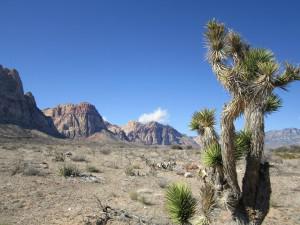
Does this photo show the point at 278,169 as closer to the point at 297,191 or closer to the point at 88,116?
the point at 297,191

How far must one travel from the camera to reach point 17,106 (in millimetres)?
102750

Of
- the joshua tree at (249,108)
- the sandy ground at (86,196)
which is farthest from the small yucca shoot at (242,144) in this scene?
the sandy ground at (86,196)

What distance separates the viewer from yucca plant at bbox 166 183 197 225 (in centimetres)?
884

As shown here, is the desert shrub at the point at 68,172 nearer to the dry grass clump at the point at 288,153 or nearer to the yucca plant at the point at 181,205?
the yucca plant at the point at 181,205

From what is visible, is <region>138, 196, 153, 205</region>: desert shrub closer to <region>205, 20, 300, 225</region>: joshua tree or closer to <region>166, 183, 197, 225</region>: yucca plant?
<region>166, 183, 197, 225</region>: yucca plant

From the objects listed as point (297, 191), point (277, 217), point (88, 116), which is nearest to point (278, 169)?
point (297, 191)

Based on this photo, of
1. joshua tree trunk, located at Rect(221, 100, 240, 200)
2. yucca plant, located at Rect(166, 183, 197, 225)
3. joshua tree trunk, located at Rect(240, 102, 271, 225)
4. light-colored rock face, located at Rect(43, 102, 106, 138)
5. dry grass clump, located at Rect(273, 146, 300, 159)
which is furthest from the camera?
light-colored rock face, located at Rect(43, 102, 106, 138)

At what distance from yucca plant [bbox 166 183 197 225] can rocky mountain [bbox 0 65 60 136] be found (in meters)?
85.4

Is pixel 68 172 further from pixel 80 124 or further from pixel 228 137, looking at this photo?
pixel 80 124

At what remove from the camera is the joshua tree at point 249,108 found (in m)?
8.41

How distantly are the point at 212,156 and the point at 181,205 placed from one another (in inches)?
49.6

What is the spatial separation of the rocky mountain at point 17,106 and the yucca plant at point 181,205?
85.4 metres

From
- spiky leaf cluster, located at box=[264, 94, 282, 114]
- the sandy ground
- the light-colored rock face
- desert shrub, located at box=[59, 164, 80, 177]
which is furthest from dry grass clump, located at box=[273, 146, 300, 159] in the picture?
the light-colored rock face

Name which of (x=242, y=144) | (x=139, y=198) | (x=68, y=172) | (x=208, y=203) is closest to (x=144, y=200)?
(x=139, y=198)
